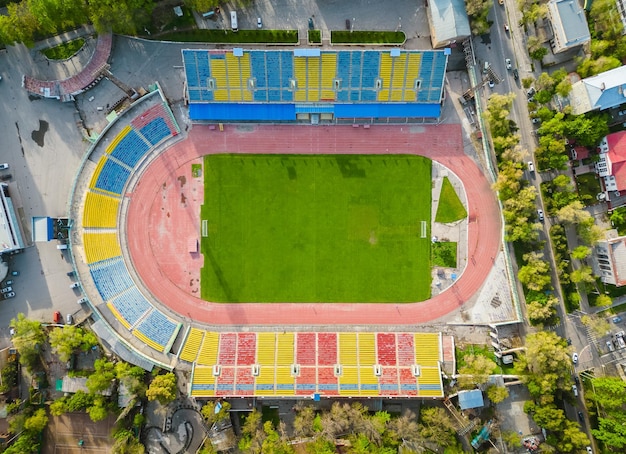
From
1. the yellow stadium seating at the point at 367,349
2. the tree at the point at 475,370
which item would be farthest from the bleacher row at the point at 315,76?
the tree at the point at 475,370

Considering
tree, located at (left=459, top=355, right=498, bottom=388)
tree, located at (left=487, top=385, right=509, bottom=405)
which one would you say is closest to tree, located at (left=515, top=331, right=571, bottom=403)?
tree, located at (left=487, top=385, right=509, bottom=405)

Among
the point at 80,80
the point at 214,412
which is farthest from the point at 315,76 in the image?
the point at 214,412

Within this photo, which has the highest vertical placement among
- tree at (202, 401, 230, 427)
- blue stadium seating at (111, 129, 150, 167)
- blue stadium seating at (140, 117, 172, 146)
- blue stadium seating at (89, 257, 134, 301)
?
blue stadium seating at (140, 117, 172, 146)

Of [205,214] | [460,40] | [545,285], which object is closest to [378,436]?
[545,285]

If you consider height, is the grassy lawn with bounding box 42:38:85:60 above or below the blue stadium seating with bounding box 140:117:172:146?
above

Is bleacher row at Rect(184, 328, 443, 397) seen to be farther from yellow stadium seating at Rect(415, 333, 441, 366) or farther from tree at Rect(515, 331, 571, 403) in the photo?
tree at Rect(515, 331, 571, 403)

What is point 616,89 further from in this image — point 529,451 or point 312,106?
point 529,451
